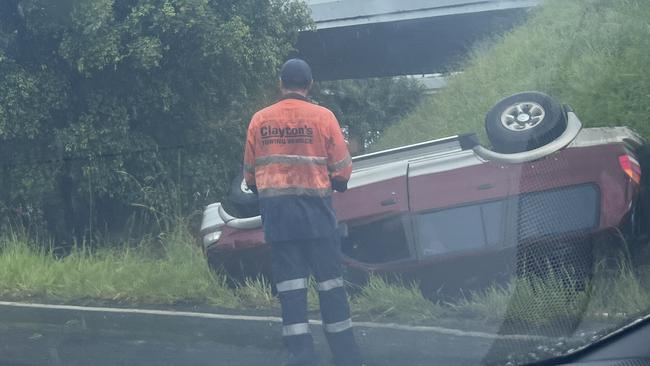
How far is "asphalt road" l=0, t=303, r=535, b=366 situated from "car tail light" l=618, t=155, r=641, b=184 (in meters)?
1.72

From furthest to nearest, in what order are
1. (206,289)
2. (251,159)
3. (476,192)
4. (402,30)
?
1. (402,30)
2. (206,289)
3. (476,192)
4. (251,159)

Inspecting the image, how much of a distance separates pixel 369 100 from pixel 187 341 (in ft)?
46.6

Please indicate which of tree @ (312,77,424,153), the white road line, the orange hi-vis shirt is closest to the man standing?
the orange hi-vis shirt

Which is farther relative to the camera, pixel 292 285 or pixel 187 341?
pixel 187 341

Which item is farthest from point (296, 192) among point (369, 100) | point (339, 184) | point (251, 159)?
point (369, 100)

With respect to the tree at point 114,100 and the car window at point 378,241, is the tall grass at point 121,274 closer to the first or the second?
the car window at point 378,241

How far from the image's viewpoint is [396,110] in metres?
19.1

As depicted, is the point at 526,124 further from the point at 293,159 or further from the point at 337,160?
the point at 293,159

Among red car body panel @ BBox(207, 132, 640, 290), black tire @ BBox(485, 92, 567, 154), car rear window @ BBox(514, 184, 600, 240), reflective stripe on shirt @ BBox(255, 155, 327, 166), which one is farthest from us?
black tire @ BBox(485, 92, 567, 154)

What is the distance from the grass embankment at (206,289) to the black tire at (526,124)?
1.19 meters

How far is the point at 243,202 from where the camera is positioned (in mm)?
7668

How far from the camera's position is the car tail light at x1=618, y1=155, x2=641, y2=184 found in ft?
21.4

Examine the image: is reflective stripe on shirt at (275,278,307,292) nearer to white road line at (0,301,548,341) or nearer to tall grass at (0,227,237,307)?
white road line at (0,301,548,341)

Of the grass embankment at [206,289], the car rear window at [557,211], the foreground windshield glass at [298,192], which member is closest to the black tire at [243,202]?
the foreground windshield glass at [298,192]
